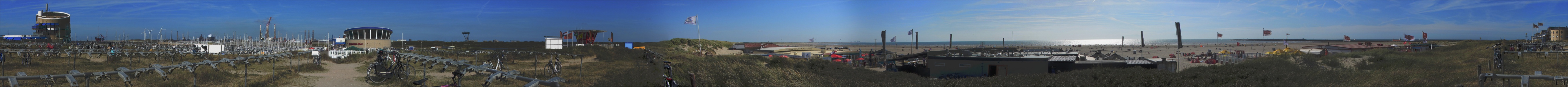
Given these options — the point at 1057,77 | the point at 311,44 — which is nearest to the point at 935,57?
the point at 1057,77

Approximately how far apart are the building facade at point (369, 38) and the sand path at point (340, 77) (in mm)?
4876

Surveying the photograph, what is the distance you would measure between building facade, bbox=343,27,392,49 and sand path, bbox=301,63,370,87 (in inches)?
192

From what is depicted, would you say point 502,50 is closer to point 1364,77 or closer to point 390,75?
point 390,75

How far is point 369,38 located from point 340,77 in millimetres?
9310

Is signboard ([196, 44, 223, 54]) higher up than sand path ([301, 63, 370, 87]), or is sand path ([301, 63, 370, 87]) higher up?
signboard ([196, 44, 223, 54])

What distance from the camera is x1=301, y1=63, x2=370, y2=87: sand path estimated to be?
9.60 metres

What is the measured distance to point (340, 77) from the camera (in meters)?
11.3

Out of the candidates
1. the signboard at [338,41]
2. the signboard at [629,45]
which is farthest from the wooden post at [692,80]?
the signboard at [338,41]

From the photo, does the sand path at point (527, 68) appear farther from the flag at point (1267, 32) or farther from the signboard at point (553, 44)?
the flag at point (1267, 32)

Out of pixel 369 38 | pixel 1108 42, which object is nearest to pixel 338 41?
pixel 369 38

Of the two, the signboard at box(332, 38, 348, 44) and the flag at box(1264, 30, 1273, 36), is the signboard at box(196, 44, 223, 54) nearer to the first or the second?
the signboard at box(332, 38, 348, 44)

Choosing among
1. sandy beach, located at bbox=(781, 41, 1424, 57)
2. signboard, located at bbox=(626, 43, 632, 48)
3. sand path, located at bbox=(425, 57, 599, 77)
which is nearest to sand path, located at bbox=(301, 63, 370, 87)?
sand path, located at bbox=(425, 57, 599, 77)

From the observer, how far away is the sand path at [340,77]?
960 centimetres

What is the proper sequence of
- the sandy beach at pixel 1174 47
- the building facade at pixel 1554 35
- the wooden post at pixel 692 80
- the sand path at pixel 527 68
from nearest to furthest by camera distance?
the wooden post at pixel 692 80 → the sand path at pixel 527 68 → the sandy beach at pixel 1174 47 → the building facade at pixel 1554 35
